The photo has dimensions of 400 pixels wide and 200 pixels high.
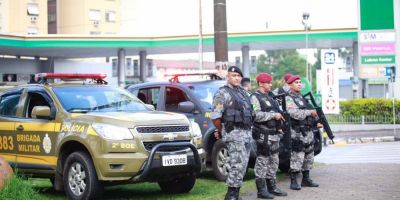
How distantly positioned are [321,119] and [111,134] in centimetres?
380

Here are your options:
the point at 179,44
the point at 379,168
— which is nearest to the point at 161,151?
the point at 379,168

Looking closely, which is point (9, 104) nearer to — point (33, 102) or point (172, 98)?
point (33, 102)

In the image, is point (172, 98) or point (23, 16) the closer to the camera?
point (172, 98)

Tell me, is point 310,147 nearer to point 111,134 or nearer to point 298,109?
point 298,109

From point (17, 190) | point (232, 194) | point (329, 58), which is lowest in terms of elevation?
point (232, 194)

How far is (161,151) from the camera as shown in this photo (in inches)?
312

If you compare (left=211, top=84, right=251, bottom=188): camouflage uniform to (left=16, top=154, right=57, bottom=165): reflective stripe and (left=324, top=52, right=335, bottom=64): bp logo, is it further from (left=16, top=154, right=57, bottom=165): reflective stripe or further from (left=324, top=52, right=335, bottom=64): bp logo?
(left=324, top=52, right=335, bottom=64): bp logo

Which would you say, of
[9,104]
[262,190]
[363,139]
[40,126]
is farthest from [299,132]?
[363,139]

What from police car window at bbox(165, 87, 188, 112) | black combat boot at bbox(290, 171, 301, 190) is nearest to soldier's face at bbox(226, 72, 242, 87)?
black combat boot at bbox(290, 171, 301, 190)

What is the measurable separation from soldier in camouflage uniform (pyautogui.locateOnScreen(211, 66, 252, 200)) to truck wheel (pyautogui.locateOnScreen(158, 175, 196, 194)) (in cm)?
134

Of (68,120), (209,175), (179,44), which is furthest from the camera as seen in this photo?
(179,44)

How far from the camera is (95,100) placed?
356 inches

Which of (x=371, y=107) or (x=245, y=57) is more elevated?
(x=245, y=57)

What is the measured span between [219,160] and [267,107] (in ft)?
8.01
